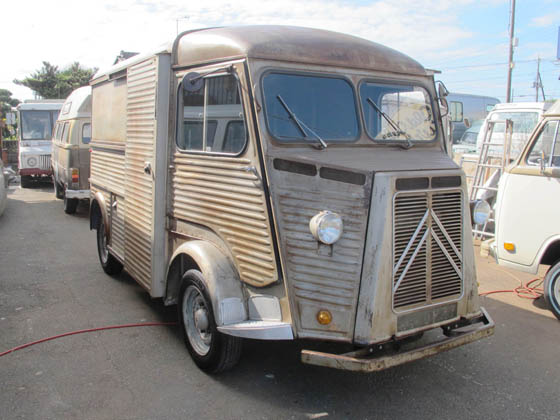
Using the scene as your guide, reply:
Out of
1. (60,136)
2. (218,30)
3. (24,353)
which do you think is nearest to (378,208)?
(218,30)

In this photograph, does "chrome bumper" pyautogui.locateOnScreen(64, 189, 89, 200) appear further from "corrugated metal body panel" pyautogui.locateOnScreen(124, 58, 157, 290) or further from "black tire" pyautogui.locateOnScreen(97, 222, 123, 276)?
"corrugated metal body panel" pyautogui.locateOnScreen(124, 58, 157, 290)

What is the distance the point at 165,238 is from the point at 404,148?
227 centimetres

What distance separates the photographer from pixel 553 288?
5.45 meters

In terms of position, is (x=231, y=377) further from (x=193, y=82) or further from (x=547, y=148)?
(x=547, y=148)

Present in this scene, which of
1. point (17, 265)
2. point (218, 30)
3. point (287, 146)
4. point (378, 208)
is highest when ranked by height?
point (218, 30)

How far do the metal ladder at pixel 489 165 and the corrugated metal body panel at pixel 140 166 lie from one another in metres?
5.97

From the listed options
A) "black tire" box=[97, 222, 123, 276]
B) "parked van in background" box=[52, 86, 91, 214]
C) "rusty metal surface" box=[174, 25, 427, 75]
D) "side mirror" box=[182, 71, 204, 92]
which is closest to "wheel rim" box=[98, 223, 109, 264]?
"black tire" box=[97, 222, 123, 276]

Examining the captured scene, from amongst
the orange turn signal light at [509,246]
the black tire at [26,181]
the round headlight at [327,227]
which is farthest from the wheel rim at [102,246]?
the black tire at [26,181]

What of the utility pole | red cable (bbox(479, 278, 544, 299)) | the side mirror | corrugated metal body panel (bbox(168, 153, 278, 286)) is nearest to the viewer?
corrugated metal body panel (bbox(168, 153, 278, 286))

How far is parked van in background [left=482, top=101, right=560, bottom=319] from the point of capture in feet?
17.9

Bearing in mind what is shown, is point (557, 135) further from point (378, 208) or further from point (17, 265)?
point (17, 265)

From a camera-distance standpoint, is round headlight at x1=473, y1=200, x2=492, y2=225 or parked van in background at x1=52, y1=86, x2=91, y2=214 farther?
parked van in background at x1=52, y1=86, x2=91, y2=214

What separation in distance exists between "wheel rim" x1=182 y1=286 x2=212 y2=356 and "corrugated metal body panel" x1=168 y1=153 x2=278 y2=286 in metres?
0.57

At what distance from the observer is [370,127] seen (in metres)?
4.17
